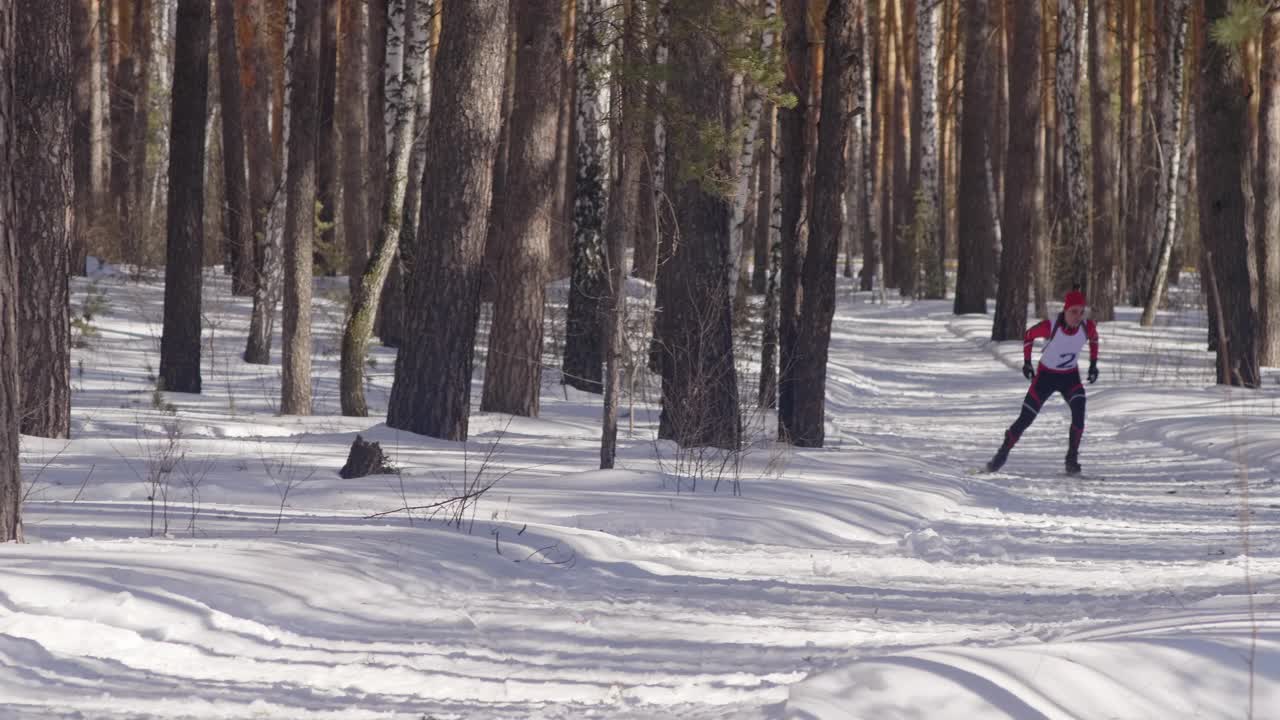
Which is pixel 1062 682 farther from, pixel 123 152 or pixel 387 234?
pixel 123 152

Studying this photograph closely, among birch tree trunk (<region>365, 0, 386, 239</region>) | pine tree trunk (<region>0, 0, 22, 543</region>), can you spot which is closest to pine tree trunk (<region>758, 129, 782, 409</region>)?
birch tree trunk (<region>365, 0, 386, 239</region>)

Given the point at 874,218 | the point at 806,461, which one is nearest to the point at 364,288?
the point at 806,461

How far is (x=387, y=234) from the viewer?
13.2 meters

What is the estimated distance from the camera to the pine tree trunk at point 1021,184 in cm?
2617

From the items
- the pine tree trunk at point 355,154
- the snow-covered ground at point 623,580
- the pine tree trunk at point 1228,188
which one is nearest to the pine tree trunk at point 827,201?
the snow-covered ground at point 623,580

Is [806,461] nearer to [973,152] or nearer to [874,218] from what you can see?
[973,152]

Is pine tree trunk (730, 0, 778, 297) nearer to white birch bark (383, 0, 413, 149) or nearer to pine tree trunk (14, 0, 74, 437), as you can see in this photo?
white birch bark (383, 0, 413, 149)

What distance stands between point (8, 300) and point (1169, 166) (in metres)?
28.1

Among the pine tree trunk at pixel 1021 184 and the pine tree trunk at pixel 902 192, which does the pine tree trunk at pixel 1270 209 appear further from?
the pine tree trunk at pixel 902 192

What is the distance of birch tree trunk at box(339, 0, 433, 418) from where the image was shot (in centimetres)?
1320

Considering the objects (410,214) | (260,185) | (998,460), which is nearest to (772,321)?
(998,460)

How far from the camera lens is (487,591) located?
618cm

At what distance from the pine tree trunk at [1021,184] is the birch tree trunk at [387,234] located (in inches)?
610

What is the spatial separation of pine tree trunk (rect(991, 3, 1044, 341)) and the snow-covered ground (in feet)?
42.4
